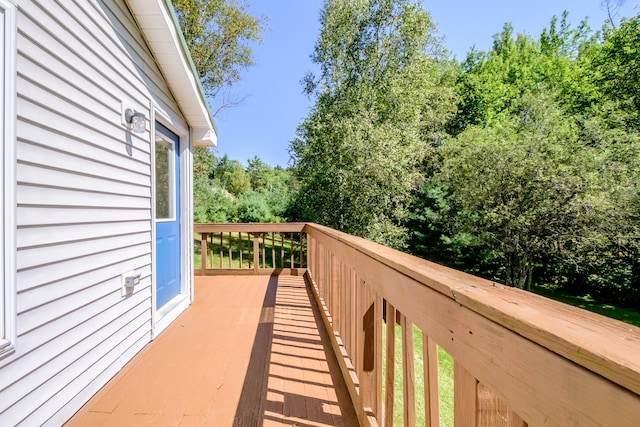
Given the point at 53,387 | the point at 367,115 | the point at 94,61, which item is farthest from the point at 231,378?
the point at 367,115

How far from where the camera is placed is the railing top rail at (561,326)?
40 cm

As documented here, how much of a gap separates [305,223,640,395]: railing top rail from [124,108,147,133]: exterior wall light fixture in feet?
8.78

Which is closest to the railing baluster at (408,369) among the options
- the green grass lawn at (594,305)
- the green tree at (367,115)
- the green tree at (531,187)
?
the green tree at (367,115)

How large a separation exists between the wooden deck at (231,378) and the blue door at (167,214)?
0.41 m

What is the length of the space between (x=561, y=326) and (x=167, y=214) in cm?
376

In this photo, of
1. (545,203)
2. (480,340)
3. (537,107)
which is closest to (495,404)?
(480,340)

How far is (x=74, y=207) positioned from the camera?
2.00 m

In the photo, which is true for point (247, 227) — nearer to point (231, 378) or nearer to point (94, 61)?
point (231, 378)

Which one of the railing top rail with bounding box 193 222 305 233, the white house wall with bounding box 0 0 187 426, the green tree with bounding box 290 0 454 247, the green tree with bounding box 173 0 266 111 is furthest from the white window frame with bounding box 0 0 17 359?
the green tree with bounding box 173 0 266 111

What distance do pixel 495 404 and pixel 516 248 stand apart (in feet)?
34.4

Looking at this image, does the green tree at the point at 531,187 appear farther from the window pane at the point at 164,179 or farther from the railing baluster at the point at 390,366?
the railing baluster at the point at 390,366

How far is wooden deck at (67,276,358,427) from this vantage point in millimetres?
1885

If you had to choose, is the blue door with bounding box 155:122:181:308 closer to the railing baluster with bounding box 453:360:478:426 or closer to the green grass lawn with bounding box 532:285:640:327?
the railing baluster with bounding box 453:360:478:426

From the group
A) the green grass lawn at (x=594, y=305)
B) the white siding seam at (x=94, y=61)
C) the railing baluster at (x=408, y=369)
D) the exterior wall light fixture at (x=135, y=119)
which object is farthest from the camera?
the green grass lawn at (x=594, y=305)
